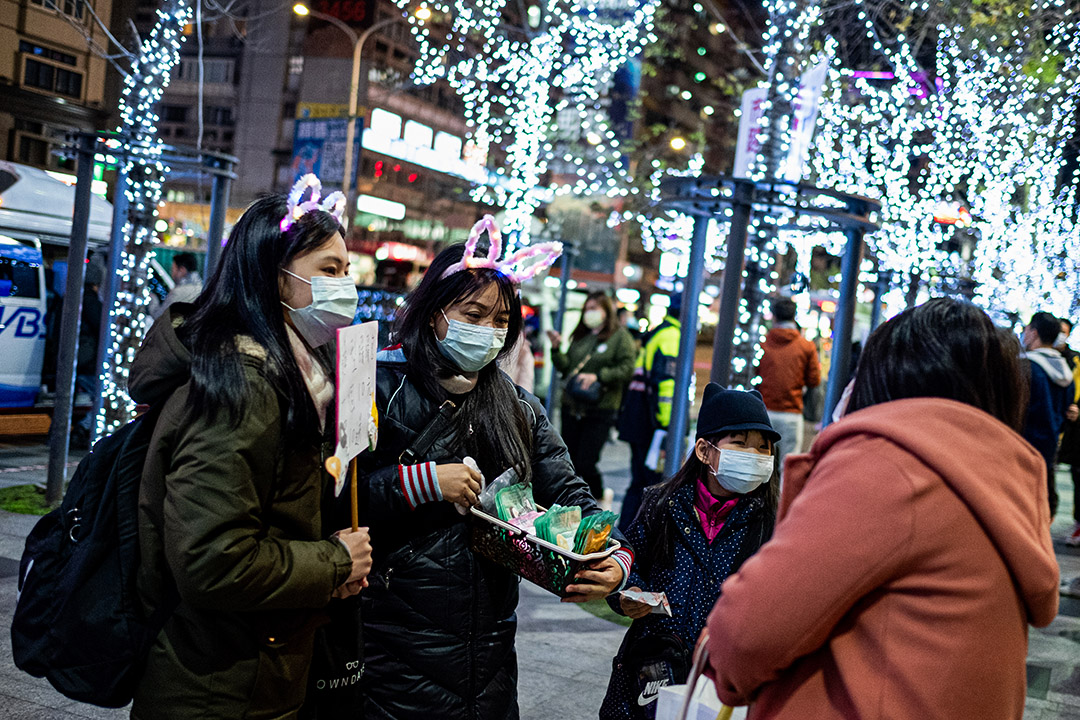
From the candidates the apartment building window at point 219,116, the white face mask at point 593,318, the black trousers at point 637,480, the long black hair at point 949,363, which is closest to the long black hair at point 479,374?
the long black hair at point 949,363

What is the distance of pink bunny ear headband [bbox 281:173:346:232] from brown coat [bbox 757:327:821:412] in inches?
262

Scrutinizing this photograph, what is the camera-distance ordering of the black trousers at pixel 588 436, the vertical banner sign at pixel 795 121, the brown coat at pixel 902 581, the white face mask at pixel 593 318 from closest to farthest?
the brown coat at pixel 902 581 → the vertical banner sign at pixel 795 121 → the black trousers at pixel 588 436 → the white face mask at pixel 593 318

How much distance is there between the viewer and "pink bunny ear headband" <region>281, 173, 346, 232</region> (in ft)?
7.79

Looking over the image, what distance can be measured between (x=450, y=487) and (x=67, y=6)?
325 inches

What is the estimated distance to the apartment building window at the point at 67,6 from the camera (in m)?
8.51

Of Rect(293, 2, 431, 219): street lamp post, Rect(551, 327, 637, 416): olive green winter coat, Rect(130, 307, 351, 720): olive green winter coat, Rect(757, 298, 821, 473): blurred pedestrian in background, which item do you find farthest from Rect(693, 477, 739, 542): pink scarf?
Rect(293, 2, 431, 219): street lamp post

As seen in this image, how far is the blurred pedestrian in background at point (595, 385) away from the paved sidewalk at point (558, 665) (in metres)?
2.58

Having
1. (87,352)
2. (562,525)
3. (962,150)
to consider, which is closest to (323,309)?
(562,525)

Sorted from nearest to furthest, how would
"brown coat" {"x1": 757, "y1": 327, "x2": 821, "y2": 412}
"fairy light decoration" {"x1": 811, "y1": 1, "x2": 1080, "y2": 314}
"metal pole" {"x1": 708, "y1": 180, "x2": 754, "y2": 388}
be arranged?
"metal pole" {"x1": 708, "y1": 180, "x2": 754, "y2": 388} < "brown coat" {"x1": 757, "y1": 327, "x2": 821, "y2": 412} < "fairy light decoration" {"x1": 811, "y1": 1, "x2": 1080, "y2": 314}

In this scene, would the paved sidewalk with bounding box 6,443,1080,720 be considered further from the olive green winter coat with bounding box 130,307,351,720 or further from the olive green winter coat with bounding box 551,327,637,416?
the olive green winter coat with bounding box 551,327,637,416

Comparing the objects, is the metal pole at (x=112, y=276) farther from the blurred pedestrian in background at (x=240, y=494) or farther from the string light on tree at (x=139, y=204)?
the blurred pedestrian in background at (x=240, y=494)

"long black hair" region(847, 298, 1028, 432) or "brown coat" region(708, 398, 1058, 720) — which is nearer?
"brown coat" region(708, 398, 1058, 720)

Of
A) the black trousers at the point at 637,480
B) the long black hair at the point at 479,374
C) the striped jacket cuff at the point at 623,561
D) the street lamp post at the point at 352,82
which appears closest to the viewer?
the striped jacket cuff at the point at 623,561

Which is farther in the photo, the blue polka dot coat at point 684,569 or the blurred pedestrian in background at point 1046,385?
the blurred pedestrian in background at point 1046,385
